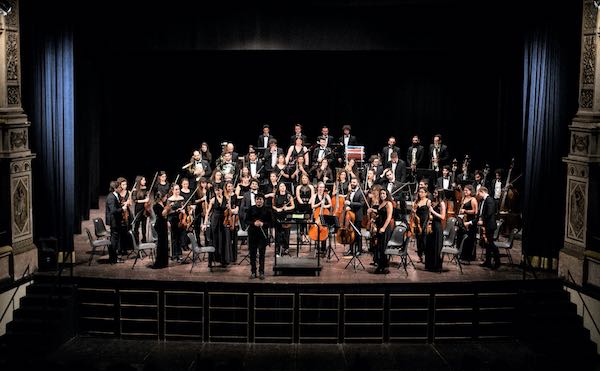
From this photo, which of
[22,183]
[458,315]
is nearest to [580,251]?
[458,315]

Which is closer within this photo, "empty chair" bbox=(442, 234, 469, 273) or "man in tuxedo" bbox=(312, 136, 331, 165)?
"empty chair" bbox=(442, 234, 469, 273)

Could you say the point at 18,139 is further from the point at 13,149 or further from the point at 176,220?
the point at 176,220

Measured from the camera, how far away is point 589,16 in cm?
1550

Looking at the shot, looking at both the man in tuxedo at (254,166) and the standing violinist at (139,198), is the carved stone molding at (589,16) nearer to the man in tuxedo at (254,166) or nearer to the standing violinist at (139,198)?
the man in tuxedo at (254,166)

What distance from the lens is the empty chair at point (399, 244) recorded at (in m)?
16.2

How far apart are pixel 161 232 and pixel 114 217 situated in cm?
107

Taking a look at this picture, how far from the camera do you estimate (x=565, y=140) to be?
→ 16.3 m

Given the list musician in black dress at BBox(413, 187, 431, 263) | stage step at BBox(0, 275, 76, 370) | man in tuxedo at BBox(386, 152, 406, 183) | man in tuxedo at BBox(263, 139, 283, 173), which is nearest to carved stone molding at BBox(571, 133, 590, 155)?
musician in black dress at BBox(413, 187, 431, 263)

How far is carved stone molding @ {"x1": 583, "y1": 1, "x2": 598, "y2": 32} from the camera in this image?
15.4 m

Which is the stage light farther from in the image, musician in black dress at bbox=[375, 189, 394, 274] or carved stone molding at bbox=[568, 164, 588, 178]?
carved stone molding at bbox=[568, 164, 588, 178]

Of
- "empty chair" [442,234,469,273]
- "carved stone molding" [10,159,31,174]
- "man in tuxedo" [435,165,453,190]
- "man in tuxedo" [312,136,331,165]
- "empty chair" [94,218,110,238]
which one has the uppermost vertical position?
"man in tuxedo" [312,136,331,165]

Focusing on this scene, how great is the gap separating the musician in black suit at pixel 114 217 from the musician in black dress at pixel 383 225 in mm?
4761

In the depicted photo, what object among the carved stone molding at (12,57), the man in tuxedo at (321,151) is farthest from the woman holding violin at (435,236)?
the carved stone molding at (12,57)

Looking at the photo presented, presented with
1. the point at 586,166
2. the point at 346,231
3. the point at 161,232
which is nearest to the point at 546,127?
the point at 586,166
